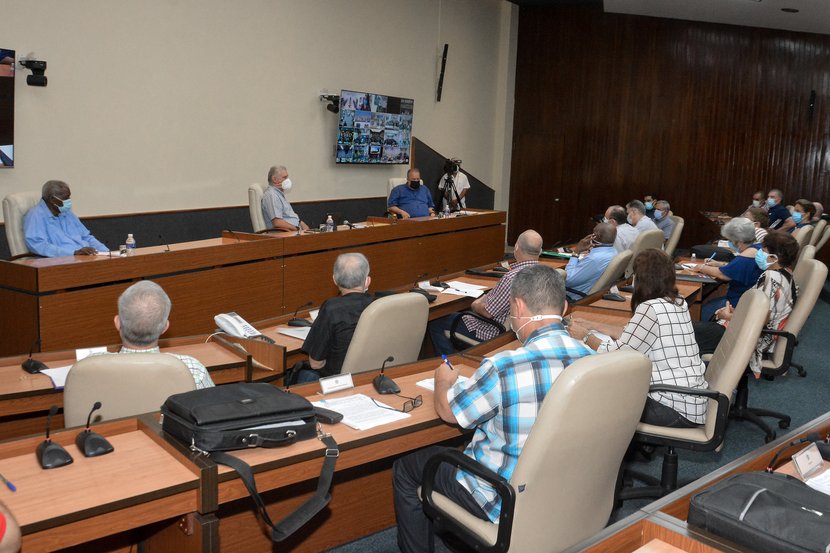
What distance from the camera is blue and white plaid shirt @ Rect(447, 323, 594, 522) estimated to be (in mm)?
2229

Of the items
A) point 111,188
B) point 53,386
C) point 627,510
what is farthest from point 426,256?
point 53,386

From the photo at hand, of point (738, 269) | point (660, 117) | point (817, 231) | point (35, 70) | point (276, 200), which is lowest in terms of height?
point (738, 269)

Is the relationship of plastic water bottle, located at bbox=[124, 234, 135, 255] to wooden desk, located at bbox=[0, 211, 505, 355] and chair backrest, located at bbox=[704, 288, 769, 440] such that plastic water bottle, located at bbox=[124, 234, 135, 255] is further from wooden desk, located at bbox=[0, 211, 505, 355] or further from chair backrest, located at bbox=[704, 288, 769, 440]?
chair backrest, located at bbox=[704, 288, 769, 440]

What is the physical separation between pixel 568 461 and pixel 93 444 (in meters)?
1.33

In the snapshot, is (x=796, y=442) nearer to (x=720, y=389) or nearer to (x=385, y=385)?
(x=720, y=389)

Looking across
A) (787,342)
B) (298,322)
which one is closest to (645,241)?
(787,342)

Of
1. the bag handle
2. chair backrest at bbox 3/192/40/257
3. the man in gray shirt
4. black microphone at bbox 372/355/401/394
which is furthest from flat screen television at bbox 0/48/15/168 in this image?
the bag handle

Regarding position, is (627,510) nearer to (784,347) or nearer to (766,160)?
(784,347)

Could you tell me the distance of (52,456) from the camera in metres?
2.08

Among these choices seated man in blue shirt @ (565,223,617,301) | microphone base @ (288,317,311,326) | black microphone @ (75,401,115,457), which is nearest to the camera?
black microphone @ (75,401,115,457)

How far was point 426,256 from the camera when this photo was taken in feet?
26.9

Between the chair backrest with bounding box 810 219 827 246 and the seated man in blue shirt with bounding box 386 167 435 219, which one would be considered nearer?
the chair backrest with bounding box 810 219 827 246

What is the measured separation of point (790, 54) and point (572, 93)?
330 cm

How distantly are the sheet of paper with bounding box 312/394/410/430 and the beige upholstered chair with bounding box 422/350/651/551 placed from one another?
24cm
